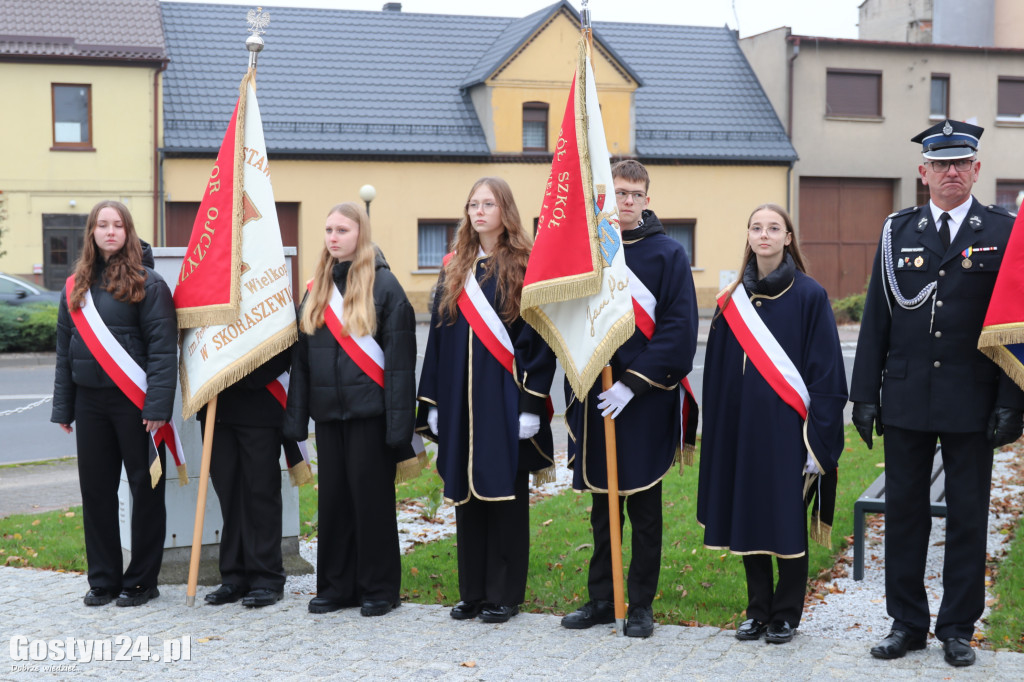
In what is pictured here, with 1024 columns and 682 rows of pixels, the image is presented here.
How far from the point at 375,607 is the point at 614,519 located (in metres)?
1.36

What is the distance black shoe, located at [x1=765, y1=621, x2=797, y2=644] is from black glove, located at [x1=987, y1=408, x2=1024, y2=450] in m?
1.27

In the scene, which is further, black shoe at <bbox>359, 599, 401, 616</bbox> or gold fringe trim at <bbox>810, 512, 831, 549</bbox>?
black shoe at <bbox>359, 599, 401, 616</bbox>

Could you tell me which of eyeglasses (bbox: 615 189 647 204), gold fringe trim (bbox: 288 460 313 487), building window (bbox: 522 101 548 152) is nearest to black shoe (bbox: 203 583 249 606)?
gold fringe trim (bbox: 288 460 313 487)

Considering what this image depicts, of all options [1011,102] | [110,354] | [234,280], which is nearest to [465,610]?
[234,280]

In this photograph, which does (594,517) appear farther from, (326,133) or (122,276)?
(326,133)

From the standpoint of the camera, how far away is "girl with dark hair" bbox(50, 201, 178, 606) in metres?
5.82

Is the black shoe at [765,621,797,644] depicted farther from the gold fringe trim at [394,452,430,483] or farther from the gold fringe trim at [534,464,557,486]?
the gold fringe trim at [394,452,430,483]

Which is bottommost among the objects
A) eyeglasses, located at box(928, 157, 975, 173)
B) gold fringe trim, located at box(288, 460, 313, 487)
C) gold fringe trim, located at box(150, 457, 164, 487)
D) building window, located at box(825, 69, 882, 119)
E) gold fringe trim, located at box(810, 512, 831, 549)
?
gold fringe trim, located at box(810, 512, 831, 549)

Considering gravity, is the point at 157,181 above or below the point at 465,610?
above

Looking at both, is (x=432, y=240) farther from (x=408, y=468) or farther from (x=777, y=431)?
(x=777, y=431)

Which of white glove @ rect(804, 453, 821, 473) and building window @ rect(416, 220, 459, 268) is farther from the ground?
building window @ rect(416, 220, 459, 268)

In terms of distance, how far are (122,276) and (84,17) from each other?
2559 centimetres

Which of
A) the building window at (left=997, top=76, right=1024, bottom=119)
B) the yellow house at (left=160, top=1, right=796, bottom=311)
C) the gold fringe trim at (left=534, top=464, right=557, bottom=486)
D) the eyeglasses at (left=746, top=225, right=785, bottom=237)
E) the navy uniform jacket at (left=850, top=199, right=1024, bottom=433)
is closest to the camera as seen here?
the navy uniform jacket at (left=850, top=199, right=1024, bottom=433)

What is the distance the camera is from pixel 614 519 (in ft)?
17.4
